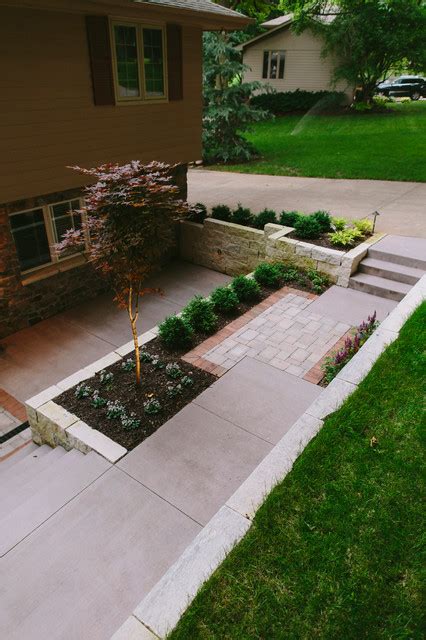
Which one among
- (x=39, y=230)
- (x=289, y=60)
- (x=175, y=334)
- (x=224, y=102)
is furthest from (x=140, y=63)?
(x=289, y=60)

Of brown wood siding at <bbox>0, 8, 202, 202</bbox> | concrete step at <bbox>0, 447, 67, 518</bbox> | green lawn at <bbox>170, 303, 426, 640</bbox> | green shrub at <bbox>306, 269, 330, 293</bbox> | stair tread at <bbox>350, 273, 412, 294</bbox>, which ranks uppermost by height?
brown wood siding at <bbox>0, 8, 202, 202</bbox>

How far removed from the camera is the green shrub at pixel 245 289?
7.45m

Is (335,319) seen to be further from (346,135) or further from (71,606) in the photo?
(346,135)

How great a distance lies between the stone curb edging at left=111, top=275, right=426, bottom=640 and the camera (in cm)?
277

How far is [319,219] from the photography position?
9.13m

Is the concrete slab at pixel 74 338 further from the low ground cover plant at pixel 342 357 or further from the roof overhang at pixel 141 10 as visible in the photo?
the roof overhang at pixel 141 10

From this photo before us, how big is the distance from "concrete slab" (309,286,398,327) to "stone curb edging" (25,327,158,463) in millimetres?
3546

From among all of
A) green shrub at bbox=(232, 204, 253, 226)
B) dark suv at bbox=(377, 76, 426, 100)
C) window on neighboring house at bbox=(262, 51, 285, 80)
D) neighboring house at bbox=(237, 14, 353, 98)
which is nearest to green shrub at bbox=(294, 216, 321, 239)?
green shrub at bbox=(232, 204, 253, 226)

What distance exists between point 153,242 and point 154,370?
1823mm

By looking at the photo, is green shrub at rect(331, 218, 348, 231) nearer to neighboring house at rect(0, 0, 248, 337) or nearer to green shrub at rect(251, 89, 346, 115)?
neighboring house at rect(0, 0, 248, 337)

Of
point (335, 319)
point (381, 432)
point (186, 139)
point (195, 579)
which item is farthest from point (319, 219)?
point (195, 579)

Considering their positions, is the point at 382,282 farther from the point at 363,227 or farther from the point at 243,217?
the point at 243,217

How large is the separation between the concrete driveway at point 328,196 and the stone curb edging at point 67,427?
738 centimetres

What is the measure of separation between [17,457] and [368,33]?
85.4ft
